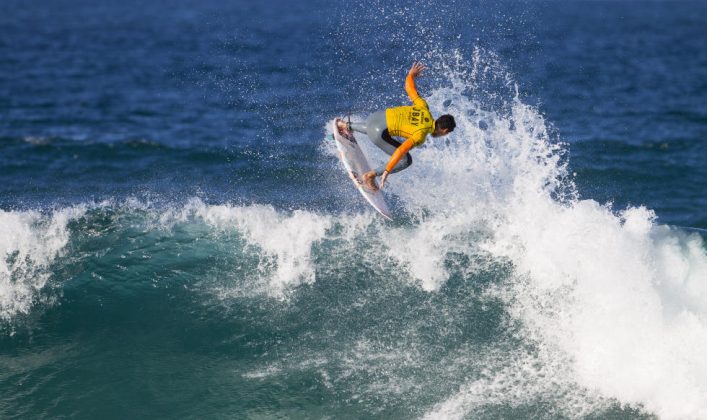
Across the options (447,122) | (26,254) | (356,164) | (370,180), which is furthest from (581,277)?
(26,254)

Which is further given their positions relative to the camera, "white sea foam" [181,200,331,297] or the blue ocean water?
"white sea foam" [181,200,331,297]

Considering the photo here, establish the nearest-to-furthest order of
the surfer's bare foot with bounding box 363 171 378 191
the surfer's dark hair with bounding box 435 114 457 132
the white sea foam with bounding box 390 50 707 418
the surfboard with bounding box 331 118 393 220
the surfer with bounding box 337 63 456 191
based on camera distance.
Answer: the white sea foam with bounding box 390 50 707 418 → the surfer's dark hair with bounding box 435 114 457 132 → the surfer with bounding box 337 63 456 191 → the surfer's bare foot with bounding box 363 171 378 191 → the surfboard with bounding box 331 118 393 220

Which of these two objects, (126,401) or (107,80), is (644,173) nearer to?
(126,401)

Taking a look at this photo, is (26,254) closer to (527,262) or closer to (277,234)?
(277,234)

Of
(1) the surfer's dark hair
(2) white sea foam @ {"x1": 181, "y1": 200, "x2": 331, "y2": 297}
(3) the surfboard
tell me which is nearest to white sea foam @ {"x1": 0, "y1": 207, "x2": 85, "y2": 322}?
(2) white sea foam @ {"x1": 181, "y1": 200, "x2": 331, "y2": 297}

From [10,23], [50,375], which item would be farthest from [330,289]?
[10,23]

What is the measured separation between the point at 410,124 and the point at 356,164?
2.15 metres

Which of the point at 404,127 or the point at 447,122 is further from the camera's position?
the point at 404,127

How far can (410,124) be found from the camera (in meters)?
11.7

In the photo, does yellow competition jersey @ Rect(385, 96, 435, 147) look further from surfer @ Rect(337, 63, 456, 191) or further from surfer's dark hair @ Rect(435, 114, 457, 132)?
surfer's dark hair @ Rect(435, 114, 457, 132)

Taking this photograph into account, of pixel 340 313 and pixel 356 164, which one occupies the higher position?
pixel 356 164

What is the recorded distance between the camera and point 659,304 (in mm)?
10469

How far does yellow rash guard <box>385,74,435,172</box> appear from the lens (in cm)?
1150

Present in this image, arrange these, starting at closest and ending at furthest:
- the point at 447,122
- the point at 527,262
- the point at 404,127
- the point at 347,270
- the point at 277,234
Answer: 1. the point at 447,122
2. the point at 404,127
3. the point at 527,262
4. the point at 347,270
5. the point at 277,234
